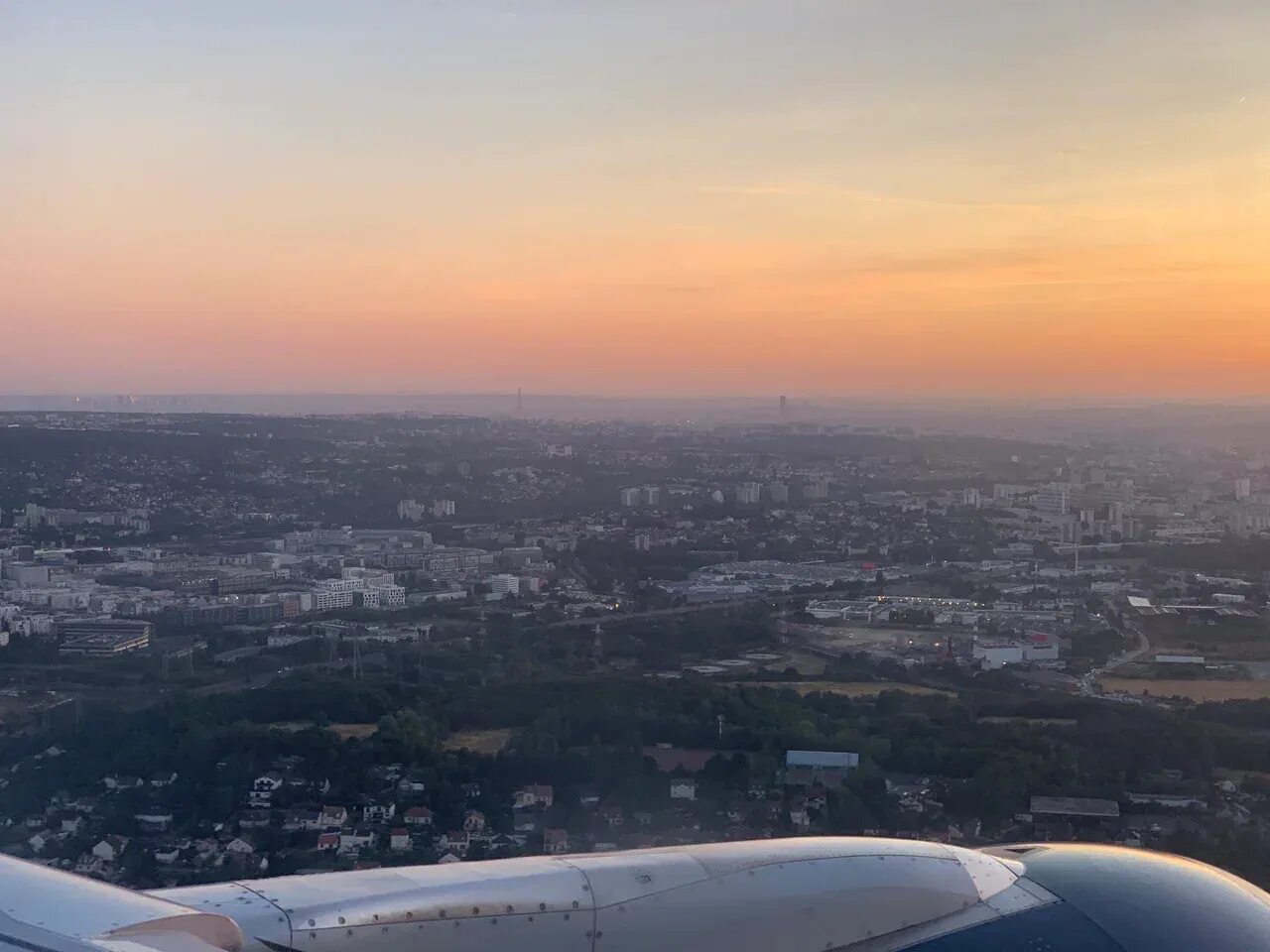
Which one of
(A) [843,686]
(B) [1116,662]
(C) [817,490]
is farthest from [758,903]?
(C) [817,490]

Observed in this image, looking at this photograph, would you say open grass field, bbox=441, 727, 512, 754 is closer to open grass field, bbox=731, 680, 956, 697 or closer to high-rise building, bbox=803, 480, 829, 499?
open grass field, bbox=731, 680, 956, 697

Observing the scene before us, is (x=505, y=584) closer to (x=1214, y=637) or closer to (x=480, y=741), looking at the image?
(x=480, y=741)

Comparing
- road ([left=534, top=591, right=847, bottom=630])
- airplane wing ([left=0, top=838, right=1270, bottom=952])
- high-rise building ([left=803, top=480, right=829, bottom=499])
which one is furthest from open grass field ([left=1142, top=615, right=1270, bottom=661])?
high-rise building ([left=803, top=480, right=829, bottom=499])

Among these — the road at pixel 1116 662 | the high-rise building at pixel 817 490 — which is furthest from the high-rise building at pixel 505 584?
the high-rise building at pixel 817 490

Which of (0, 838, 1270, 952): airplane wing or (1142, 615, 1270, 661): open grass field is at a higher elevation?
(0, 838, 1270, 952): airplane wing

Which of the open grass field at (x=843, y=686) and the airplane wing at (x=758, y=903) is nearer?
the airplane wing at (x=758, y=903)

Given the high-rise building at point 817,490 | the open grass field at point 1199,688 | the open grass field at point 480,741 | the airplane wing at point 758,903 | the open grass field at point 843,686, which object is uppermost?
the airplane wing at point 758,903

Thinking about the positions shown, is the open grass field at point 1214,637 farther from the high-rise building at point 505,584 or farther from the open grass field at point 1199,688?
the high-rise building at point 505,584
